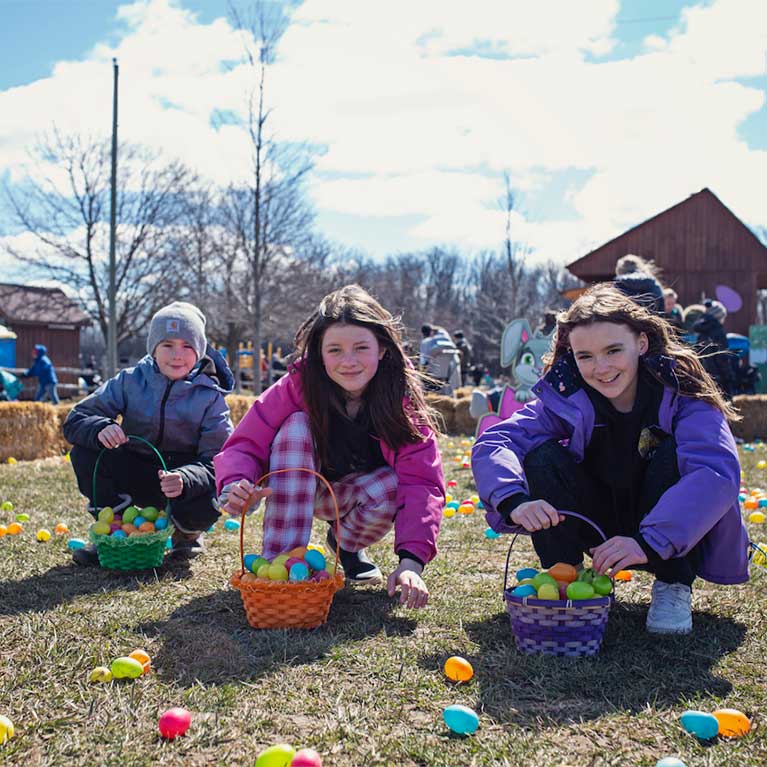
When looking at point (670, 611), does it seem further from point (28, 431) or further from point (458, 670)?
point (28, 431)

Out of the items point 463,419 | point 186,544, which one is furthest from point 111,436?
point 463,419

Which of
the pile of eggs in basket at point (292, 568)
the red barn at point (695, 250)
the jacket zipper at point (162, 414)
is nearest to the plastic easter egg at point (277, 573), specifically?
the pile of eggs in basket at point (292, 568)

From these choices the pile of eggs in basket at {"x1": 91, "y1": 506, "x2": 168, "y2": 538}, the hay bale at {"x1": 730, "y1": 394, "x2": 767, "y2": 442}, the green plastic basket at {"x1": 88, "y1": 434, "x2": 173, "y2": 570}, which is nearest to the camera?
the green plastic basket at {"x1": 88, "y1": 434, "x2": 173, "y2": 570}

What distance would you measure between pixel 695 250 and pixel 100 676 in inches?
950

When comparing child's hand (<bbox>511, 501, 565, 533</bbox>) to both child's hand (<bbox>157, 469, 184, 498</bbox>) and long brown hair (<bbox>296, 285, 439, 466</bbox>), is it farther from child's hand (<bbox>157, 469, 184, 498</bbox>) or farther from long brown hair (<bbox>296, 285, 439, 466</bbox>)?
child's hand (<bbox>157, 469, 184, 498</bbox>)

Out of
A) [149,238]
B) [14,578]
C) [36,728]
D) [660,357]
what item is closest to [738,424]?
[660,357]

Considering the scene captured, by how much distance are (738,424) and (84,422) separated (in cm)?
1038

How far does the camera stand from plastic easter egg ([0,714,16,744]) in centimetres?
188

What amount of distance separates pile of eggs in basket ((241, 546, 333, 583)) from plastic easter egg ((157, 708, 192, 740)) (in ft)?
2.61

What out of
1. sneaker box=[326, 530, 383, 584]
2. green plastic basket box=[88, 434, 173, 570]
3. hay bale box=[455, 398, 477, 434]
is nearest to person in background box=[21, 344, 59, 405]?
hay bale box=[455, 398, 477, 434]

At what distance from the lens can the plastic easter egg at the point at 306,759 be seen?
1.67 metres

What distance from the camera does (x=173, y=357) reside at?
3.88 metres

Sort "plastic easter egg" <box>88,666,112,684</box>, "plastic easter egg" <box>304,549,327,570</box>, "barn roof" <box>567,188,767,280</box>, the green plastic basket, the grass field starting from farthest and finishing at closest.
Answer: "barn roof" <box>567,188,767,280</box>, the green plastic basket, "plastic easter egg" <box>304,549,327,570</box>, "plastic easter egg" <box>88,666,112,684</box>, the grass field

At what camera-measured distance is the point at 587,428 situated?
288 cm
